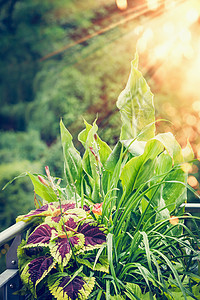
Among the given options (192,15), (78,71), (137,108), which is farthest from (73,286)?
(78,71)

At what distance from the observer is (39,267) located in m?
0.72

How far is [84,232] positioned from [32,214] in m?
0.15

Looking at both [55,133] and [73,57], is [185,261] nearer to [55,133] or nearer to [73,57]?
[55,133]

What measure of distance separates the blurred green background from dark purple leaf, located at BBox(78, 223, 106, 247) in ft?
7.31

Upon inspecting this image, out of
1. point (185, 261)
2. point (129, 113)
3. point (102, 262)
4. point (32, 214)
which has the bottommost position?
point (185, 261)

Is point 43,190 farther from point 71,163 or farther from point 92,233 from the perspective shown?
point 92,233

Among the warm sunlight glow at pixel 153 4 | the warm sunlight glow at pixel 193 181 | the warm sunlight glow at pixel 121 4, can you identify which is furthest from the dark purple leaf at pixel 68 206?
the warm sunlight glow at pixel 121 4

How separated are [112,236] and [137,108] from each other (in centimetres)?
52

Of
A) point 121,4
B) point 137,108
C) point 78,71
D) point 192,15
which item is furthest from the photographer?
point 78,71

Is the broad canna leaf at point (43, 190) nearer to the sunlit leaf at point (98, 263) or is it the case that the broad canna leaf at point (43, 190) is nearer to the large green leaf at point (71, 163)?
the large green leaf at point (71, 163)

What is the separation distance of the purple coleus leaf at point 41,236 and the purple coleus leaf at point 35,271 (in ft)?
0.13

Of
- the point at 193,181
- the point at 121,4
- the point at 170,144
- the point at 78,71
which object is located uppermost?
the point at 121,4

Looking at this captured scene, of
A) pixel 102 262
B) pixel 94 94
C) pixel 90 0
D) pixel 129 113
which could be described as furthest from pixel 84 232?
pixel 90 0

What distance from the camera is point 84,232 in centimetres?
78
